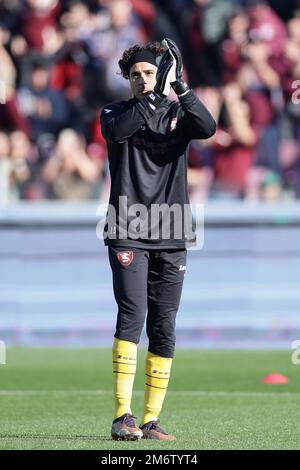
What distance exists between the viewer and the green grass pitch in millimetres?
7105

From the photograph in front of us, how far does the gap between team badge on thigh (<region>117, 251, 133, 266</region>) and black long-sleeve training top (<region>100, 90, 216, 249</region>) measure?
0.05 meters

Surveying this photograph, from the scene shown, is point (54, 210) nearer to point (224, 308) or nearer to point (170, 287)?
point (224, 308)

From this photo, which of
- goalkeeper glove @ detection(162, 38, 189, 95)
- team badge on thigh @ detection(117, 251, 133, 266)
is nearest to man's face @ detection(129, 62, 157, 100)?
goalkeeper glove @ detection(162, 38, 189, 95)

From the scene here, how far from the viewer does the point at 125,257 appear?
7.18 metres

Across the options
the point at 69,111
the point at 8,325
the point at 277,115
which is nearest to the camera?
the point at 8,325

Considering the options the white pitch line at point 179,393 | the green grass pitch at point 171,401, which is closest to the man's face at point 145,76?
the green grass pitch at point 171,401

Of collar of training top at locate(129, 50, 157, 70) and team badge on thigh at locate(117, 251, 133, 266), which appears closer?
team badge on thigh at locate(117, 251, 133, 266)

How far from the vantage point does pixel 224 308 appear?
45.7ft

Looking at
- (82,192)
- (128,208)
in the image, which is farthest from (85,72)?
(128,208)

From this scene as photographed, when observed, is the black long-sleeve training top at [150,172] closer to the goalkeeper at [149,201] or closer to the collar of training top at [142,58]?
the goalkeeper at [149,201]

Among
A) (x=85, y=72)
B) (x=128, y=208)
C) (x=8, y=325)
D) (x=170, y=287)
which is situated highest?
(x=85, y=72)

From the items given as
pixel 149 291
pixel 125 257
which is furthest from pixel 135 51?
pixel 149 291

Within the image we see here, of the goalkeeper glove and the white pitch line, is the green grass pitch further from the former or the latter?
the goalkeeper glove

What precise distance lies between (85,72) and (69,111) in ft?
1.93
